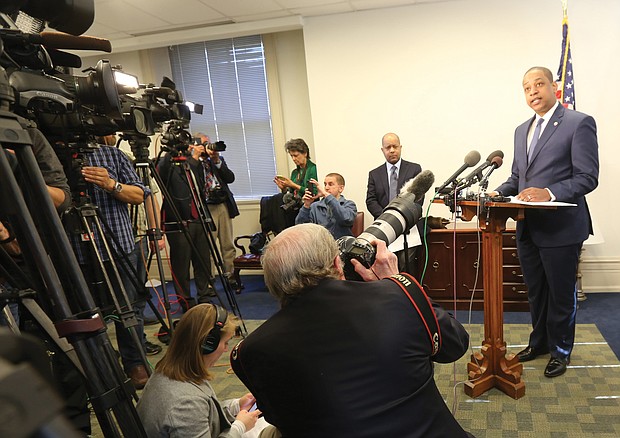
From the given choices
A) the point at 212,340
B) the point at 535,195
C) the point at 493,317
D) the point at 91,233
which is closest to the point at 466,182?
the point at 535,195

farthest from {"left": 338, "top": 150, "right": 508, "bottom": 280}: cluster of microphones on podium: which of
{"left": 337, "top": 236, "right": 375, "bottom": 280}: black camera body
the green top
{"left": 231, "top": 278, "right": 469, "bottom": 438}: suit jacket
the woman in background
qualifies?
the green top

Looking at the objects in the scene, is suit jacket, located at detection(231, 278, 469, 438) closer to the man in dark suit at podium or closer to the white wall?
the man in dark suit at podium

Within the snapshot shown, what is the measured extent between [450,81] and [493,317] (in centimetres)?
253

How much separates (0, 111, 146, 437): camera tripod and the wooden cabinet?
316 centimetres

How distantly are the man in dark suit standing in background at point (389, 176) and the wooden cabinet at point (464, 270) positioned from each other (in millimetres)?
490

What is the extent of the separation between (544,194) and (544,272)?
22.3 inches

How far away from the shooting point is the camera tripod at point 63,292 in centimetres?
71

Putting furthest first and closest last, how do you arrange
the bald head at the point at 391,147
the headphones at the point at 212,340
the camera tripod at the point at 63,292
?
the bald head at the point at 391,147, the headphones at the point at 212,340, the camera tripod at the point at 63,292

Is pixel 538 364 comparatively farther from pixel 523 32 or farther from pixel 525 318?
pixel 523 32

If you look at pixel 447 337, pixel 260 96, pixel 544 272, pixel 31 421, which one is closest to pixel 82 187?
pixel 447 337

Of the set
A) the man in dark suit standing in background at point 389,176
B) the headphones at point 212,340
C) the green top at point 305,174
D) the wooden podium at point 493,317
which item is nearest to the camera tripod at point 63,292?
the headphones at point 212,340

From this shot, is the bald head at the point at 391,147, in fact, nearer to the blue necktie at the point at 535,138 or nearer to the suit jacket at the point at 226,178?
the blue necktie at the point at 535,138

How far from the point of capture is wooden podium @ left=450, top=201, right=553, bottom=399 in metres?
2.24

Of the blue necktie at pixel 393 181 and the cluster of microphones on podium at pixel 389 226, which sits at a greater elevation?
the cluster of microphones on podium at pixel 389 226
